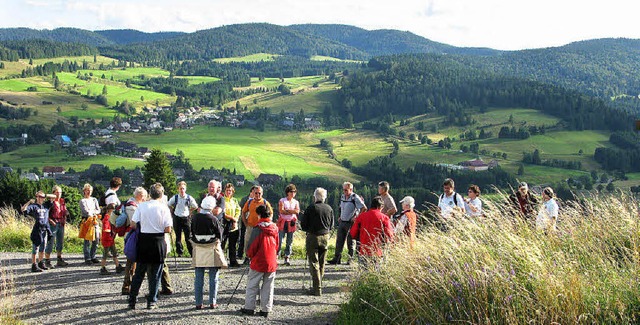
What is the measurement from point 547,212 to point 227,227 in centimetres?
665

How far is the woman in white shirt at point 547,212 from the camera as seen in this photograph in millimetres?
8328

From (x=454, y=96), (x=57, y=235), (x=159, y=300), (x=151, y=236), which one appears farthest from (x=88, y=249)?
(x=454, y=96)

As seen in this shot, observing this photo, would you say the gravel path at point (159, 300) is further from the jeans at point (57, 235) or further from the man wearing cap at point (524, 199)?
the man wearing cap at point (524, 199)

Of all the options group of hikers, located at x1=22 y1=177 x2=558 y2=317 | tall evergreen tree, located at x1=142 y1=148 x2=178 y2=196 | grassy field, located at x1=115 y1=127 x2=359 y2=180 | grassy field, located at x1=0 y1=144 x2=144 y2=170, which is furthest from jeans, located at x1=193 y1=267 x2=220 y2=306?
grassy field, located at x1=0 y1=144 x2=144 y2=170

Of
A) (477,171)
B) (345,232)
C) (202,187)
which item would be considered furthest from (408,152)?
(345,232)

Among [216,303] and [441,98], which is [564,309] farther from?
[441,98]

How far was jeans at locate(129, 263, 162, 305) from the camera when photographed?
893cm

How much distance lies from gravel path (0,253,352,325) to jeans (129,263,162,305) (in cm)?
21

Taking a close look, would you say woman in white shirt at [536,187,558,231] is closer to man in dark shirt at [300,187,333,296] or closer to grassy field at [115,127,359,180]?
man in dark shirt at [300,187,333,296]

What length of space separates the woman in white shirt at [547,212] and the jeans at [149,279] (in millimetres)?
5940

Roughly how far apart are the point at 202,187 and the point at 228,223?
6489 centimetres

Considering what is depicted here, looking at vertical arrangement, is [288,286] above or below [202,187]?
above

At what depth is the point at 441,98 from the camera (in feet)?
524

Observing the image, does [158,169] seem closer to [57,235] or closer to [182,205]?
[57,235]
